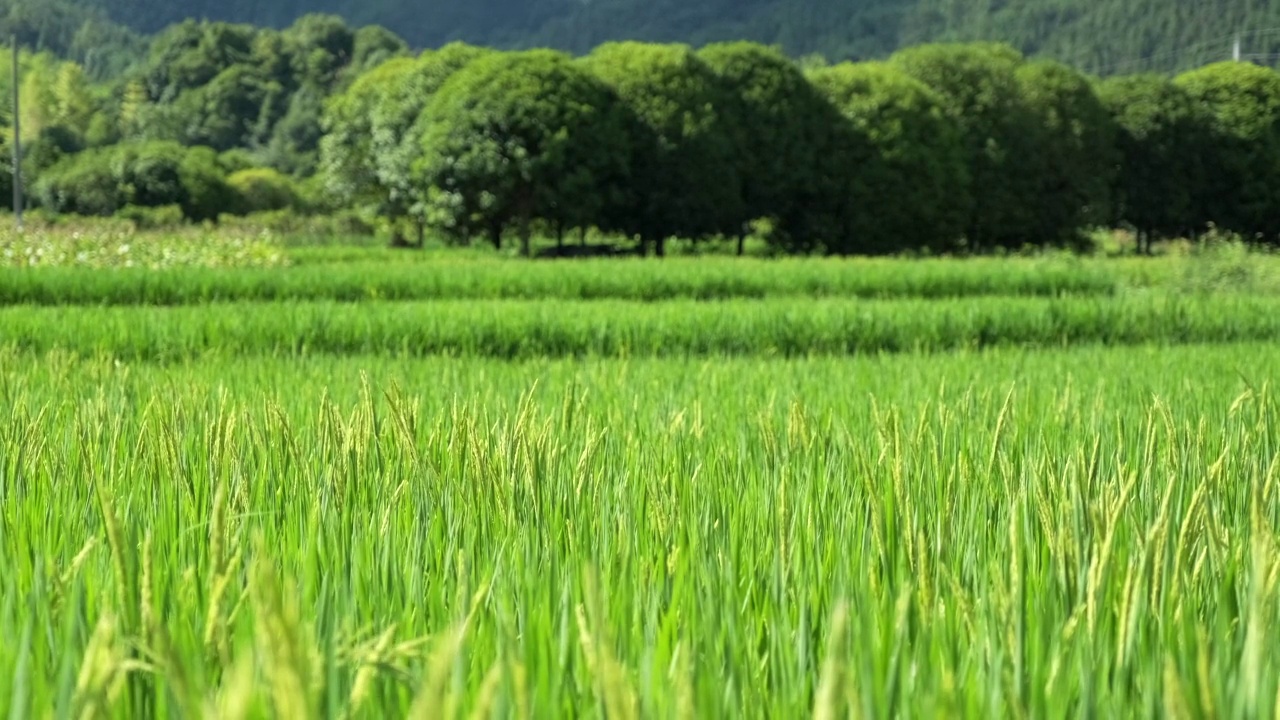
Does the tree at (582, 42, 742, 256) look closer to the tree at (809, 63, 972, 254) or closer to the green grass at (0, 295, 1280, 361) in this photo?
the tree at (809, 63, 972, 254)

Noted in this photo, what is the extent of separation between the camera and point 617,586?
4.10 feet

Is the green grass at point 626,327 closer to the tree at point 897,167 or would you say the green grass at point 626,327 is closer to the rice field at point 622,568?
the rice field at point 622,568

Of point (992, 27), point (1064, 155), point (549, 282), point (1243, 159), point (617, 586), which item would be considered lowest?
point (549, 282)

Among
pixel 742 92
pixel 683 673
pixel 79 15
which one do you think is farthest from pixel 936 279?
pixel 79 15

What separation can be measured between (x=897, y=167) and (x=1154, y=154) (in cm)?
1469

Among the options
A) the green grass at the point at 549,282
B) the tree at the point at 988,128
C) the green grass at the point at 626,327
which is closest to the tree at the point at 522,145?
the tree at the point at 988,128

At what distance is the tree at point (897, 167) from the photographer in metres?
33.4

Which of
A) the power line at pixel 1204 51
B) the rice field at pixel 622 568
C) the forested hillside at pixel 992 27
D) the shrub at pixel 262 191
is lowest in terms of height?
the rice field at pixel 622 568

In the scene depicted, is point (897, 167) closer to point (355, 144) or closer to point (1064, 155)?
point (1064, 155)

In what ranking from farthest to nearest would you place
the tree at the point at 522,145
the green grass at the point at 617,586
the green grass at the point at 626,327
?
the tree at the point at 522,145 → the green grass at the point at 626,327 → the green grass at the point at 617,586

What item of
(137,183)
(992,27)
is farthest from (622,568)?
(992,27)

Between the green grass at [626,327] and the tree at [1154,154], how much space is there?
35.2 metres

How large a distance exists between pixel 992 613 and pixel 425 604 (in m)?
0.62

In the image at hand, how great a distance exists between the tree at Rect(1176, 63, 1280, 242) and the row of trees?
6.4 inches
